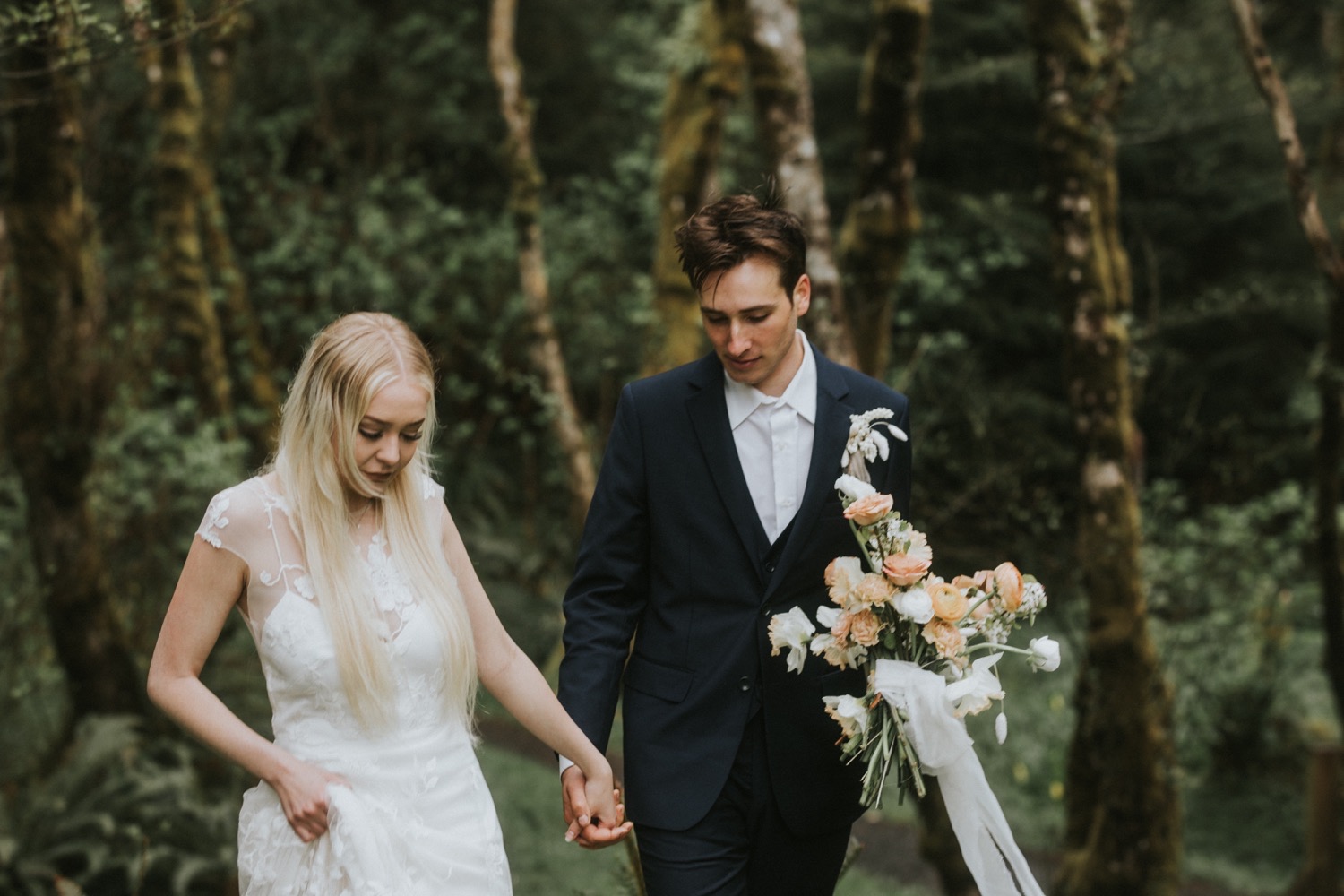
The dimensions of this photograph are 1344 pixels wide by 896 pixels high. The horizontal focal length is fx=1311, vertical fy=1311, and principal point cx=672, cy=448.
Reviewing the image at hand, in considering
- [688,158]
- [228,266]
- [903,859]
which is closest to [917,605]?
[688,158]

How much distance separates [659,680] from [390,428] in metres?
1.04

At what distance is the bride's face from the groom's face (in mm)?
764

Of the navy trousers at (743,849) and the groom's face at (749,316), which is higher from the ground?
the groom's face at (749,316)

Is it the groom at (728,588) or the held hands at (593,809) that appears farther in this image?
the groom at (728,588)

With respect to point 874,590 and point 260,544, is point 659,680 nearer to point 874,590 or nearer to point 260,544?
point 874,590

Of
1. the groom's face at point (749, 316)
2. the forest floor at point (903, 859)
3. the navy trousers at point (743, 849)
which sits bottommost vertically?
the forest floor at point (903, 859)

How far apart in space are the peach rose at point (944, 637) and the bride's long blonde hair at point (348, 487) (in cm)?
104

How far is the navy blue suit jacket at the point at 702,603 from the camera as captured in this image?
3.26 metres

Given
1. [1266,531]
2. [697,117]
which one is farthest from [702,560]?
[1266,531]

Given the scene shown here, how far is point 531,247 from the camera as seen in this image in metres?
11.0

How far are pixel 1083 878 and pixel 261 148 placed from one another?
13.4m

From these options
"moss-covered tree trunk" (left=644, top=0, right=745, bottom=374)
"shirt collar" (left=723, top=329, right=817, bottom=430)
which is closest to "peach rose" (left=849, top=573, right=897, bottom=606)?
"shirt collar" (left=723, top=329, right=817, bottom=430)

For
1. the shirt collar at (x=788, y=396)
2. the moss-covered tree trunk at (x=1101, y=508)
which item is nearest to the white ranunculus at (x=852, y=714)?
the shirt collar at (x=788, y=396)

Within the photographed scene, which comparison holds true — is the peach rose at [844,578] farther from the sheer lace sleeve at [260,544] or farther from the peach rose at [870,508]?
the sheer lace sleeve at [260,544]
